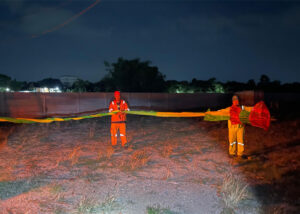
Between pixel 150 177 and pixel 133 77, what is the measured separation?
37193mm

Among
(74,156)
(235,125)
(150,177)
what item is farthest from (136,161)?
(235,125)

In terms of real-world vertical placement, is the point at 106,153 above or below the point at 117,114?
below

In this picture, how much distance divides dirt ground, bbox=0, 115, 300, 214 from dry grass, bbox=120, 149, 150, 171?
2 centimetres

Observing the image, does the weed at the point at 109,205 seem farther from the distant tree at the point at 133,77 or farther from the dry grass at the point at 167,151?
the distant tree at the point at 133,77

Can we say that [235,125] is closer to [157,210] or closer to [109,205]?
[157,210]

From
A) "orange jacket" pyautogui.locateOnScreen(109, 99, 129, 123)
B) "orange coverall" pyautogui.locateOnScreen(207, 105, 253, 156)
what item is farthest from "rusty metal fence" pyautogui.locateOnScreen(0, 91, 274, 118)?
"orange jacket" pyautogui.locateOnScreen(109, 99, 129, 123)

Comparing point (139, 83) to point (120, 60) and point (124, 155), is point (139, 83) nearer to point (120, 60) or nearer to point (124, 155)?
point (120, 60)

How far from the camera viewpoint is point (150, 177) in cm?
567

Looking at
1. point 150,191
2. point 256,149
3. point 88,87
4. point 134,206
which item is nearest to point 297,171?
point 256,149

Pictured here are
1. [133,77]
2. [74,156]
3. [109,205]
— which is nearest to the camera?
[109,205]

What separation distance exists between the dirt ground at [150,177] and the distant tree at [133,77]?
32.0 m

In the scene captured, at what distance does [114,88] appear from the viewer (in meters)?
42.5

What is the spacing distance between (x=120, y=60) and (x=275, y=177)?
38969 mm

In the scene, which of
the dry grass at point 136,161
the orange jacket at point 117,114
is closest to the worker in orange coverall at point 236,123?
the dry grass at point 136,161
